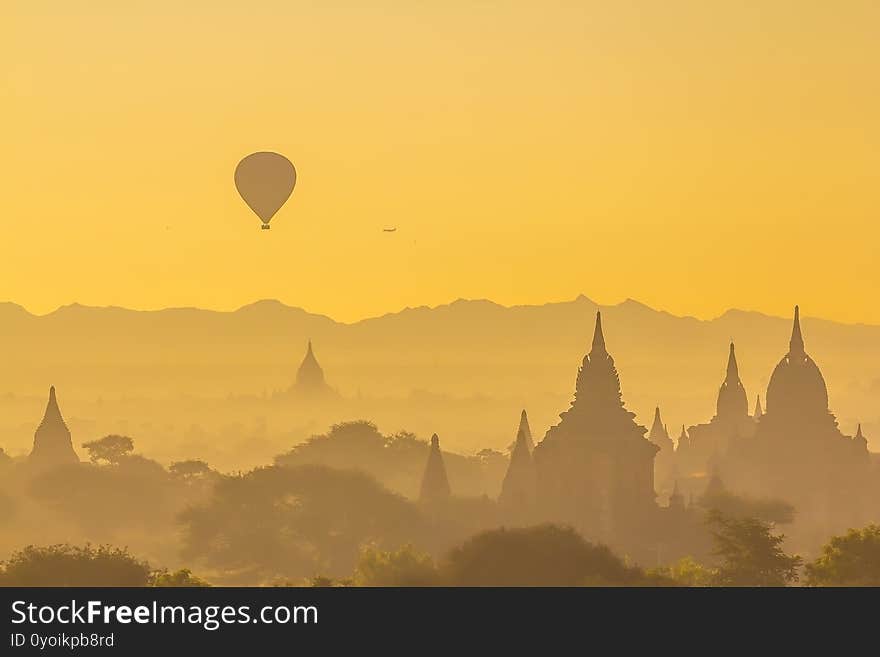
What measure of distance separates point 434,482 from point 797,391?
3359 cm

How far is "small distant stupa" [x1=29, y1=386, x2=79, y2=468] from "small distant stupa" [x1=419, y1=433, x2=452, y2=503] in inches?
1294

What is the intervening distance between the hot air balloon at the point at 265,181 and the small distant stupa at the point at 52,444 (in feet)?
85.1

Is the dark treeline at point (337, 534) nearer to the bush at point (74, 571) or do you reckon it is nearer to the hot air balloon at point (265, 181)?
the bush at point (74, 571)

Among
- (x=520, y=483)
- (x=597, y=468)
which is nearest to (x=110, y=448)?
(x=520, y=483)

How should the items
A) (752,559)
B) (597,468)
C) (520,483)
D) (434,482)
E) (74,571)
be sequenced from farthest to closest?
1. (434,482)
2. (520,483)
3. (597,468)
4. (752,559)
5. (74,571)

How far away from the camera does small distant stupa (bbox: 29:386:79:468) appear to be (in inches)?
5531

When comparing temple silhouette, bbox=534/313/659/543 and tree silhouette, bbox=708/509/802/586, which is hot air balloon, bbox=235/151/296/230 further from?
Answer: tree silhouette, bbox=708/509/802/586

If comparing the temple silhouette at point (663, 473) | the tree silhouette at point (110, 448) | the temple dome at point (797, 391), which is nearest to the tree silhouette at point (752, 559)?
the temple silhouette at point (663, 473)

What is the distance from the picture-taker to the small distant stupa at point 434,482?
11731 cm

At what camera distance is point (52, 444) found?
14312 cm

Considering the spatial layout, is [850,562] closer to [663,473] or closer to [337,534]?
[337,534]

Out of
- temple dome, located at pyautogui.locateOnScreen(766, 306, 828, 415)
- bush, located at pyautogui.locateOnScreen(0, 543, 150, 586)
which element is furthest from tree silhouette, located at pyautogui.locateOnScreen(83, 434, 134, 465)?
bush, located at pyautogui.locateOnScreen(0, 543, 150, 586)

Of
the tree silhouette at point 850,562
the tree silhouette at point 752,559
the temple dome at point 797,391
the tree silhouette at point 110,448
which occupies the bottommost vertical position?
the tree silhouette at point 850,562
